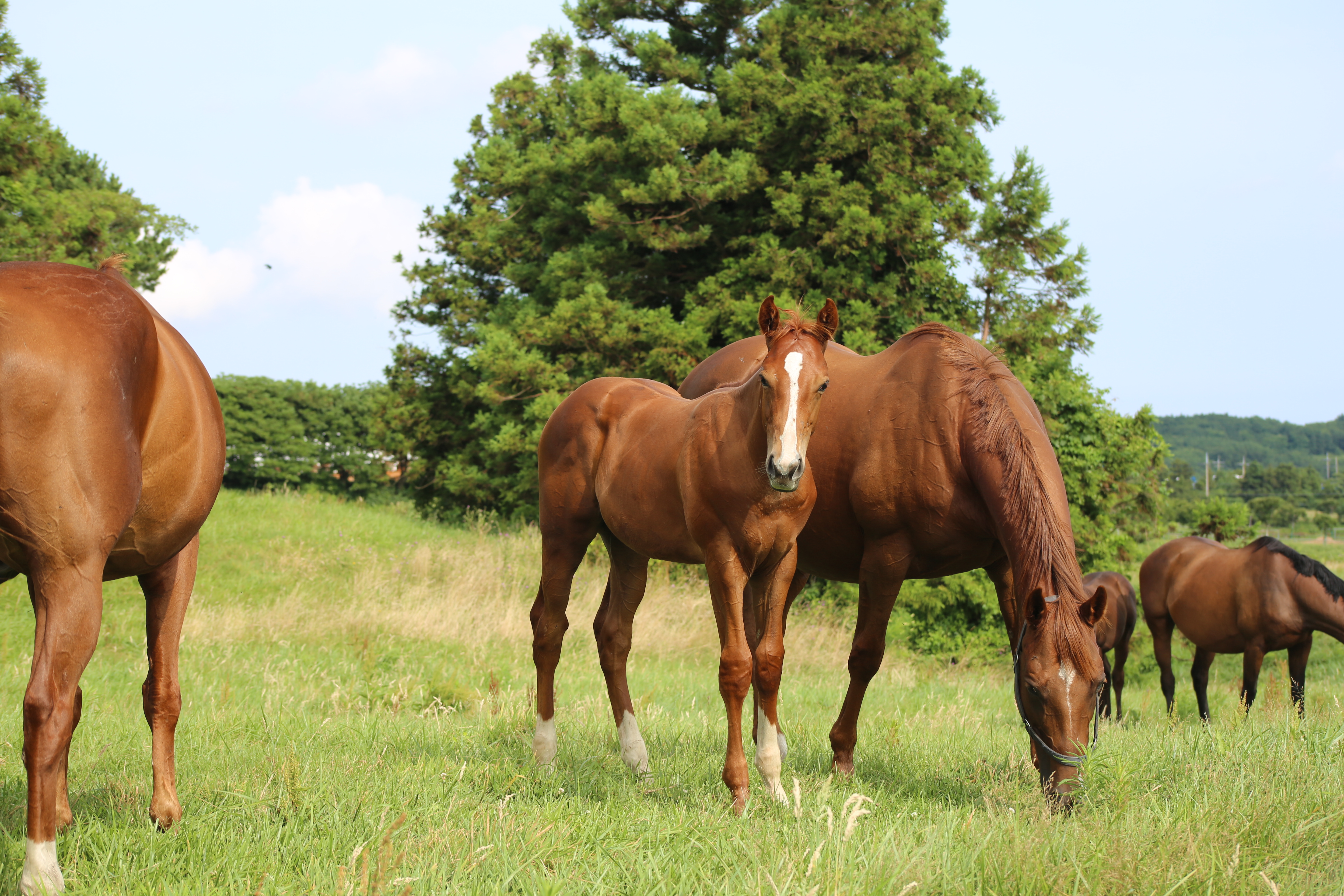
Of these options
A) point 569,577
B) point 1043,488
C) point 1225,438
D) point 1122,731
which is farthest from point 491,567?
point 1225,438

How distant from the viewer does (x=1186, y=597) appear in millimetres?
11156

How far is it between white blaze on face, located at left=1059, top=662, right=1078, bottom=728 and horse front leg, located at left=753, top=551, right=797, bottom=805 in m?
1.22

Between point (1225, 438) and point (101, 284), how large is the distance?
177 metres

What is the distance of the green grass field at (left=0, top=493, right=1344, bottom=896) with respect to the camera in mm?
2883

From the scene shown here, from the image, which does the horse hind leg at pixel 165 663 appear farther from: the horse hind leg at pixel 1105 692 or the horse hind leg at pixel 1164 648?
the horse hind leg at pixel 1164 648

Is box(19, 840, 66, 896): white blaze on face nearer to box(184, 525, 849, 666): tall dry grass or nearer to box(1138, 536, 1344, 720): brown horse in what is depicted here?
box(184, 525, 849, 666): tall dry grass

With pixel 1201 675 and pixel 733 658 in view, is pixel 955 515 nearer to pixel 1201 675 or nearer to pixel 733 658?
pixel 733 658

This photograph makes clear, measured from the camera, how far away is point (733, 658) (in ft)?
12.9

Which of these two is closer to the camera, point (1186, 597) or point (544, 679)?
point (544, 679)

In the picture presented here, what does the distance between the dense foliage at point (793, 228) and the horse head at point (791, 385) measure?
10.5 meters

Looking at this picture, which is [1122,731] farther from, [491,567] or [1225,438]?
[1225,438]

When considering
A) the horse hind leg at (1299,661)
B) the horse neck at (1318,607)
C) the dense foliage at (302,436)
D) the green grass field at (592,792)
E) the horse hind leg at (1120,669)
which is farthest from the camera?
the dense foliage at (302,436)

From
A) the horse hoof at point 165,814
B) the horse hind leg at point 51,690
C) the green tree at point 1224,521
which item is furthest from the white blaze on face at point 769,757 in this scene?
the green tree at point 1224,521

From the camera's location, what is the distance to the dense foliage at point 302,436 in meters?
27.0
